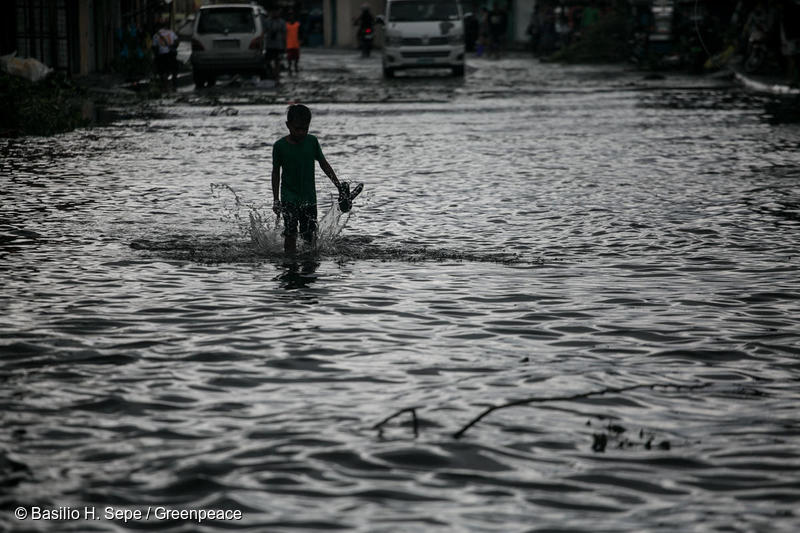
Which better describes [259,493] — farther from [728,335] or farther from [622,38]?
[622,38]

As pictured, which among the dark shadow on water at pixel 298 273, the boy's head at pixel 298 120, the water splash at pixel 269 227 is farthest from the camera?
the water splash at pixel 269 227

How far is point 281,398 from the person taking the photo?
664cm

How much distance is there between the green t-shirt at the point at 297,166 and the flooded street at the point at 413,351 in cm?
51

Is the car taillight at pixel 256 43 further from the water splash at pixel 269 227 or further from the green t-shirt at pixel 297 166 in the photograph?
the green t-shirt at pixel 297 166

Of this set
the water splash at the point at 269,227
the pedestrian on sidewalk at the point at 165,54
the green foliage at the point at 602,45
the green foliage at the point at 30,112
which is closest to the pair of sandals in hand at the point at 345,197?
the water splash at the point at 269,227

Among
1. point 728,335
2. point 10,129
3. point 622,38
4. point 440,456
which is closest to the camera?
point 440,456

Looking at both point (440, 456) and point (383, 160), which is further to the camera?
point (383, 160)

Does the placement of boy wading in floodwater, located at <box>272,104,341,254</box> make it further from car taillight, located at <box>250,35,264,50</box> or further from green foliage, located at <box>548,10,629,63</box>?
green foliage, located at <box>548,10,629,63</box>

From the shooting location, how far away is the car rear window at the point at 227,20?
128 feet

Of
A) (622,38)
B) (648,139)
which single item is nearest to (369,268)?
(648,139)

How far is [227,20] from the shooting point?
39625mm

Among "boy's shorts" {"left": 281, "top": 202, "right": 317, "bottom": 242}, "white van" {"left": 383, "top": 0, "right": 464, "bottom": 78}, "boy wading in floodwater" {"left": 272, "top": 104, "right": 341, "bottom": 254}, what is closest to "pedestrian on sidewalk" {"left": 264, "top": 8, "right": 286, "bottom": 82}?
"white van" {"left": 383, "top": 0, "right": 464, "bottom": 78}

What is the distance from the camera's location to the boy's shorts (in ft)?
35.9

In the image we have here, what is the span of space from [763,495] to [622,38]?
54926 millimetres
